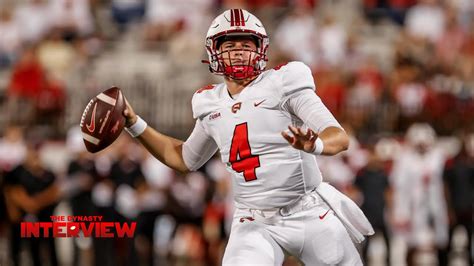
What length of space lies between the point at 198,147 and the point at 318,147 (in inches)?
41.4

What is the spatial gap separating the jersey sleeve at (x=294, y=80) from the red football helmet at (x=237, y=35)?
166 millimetres

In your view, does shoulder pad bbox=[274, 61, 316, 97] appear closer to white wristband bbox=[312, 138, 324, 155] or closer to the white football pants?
white wristband bbox=[312, 138, 324, 155]

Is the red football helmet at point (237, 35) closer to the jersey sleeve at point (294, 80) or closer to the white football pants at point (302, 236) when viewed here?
the jersey sleeve at point (294, 80)

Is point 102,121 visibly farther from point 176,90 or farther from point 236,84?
point 176,90

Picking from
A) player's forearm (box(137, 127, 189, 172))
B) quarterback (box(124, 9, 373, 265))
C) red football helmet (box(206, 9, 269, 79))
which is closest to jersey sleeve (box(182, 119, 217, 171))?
player's forearm (box(137, 127, 189, 172))

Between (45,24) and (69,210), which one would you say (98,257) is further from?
(45,24)

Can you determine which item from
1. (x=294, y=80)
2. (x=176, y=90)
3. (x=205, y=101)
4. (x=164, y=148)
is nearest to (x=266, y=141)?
(x=294, y=80)

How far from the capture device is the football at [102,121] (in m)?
5.48

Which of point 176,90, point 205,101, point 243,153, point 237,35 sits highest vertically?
point 237,35

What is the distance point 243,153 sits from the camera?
533cm

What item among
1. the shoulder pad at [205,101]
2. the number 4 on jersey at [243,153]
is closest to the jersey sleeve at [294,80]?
the number 4 on jersey at [243,153]

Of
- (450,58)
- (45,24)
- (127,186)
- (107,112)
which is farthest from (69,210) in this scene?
(107,112)

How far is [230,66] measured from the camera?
537 centimetres

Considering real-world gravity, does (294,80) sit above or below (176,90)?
above
